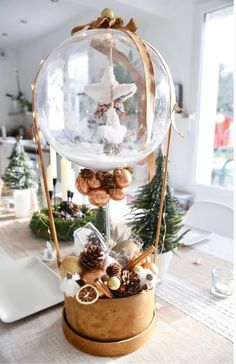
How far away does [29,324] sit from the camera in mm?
551

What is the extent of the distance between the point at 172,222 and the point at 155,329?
24cm

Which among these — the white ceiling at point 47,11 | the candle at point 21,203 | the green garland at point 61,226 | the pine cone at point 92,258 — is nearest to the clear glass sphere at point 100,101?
the pine cone at point 92,258

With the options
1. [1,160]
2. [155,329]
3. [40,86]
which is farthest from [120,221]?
[1,160]

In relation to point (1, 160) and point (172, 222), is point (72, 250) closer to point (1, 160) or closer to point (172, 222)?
point (172, 222)

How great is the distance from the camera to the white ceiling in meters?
2.04

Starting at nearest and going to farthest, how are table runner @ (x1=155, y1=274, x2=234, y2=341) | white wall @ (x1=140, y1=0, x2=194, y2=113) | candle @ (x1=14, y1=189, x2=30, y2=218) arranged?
table runner @ (x1=155, y1=274, x2=234, y2=341)
candle @ (x1=14, y1=189, x2=30, y2=218)
white wall @ (x1=140, y1=0, x2=194, y2=113)

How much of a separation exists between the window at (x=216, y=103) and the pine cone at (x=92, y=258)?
1.81m

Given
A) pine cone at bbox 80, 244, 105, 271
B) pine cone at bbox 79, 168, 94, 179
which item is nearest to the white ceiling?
pine cone at bbox 79, 168, 94, 179

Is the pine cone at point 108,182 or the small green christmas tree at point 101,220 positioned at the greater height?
the pine cone at point 108,182

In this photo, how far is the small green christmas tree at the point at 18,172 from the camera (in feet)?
4.41

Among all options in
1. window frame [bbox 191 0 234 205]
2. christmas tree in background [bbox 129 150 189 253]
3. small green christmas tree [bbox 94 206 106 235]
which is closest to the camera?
christmas tree in background [bbox 129 150 189 253]

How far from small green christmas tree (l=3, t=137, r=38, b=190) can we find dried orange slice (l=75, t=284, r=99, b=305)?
98cm

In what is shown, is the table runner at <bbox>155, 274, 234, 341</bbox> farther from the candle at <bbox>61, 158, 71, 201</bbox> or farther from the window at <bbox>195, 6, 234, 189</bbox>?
the window at <bbox>195, 6, 234, 189</bbox>

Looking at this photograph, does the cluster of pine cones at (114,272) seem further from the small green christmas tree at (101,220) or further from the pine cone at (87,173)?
the small green christmas tree at (101,220)
